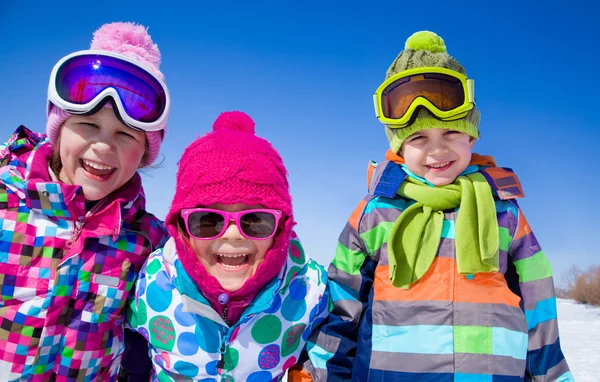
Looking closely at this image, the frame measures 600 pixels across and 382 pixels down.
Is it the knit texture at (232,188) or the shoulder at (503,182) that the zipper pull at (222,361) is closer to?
the knit texture at (232,188)

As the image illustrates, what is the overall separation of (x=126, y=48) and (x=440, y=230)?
2218mm

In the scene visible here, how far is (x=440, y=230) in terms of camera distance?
7.47ft

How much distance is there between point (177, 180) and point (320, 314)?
1.12m

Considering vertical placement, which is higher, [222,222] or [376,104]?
[376,104]

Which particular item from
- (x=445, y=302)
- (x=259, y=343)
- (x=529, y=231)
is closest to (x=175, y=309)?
(x=259, y=343)

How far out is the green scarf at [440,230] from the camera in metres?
2.16

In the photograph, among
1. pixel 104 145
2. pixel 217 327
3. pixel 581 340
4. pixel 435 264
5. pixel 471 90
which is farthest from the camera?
pixel 581 340

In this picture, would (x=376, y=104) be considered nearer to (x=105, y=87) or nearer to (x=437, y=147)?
(x=437, y=147)

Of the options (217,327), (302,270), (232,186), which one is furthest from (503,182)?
(217,327)

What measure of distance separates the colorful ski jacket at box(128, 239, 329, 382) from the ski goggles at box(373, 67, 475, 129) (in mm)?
1135

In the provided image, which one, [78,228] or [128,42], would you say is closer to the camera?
[78,228]

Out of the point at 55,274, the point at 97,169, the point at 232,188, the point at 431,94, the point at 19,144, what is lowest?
the point at 55,274

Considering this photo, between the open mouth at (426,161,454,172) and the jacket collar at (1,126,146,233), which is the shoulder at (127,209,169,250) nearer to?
the jacket collar at (1,126,146,233)

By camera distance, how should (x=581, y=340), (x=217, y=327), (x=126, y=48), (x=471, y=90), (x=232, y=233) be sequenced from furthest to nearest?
Result: (x=581, y=340) < (x=126, y=48) < (x=471, y=90) < (x=217, y=327) < (x=232, y=233)
